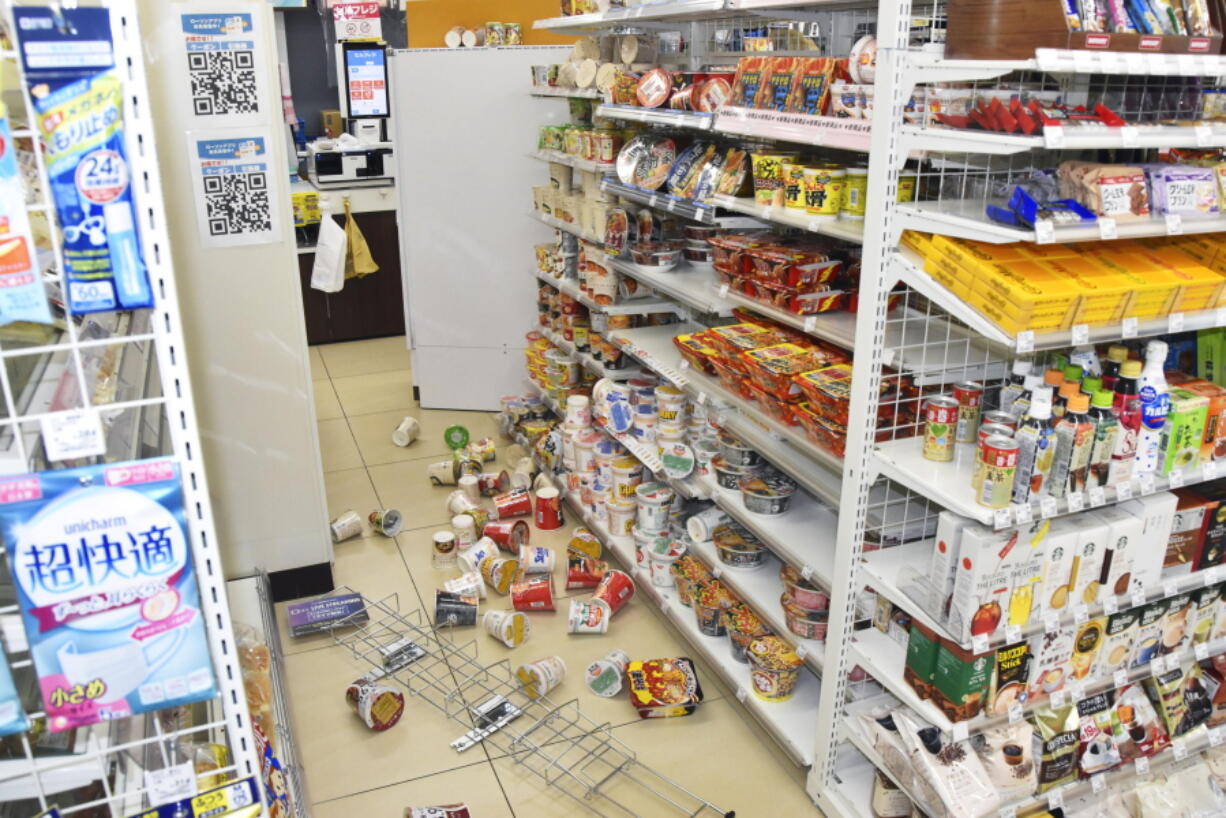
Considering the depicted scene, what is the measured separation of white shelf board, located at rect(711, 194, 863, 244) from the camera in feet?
8.64

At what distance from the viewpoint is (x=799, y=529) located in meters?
3.24

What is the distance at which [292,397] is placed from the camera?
12.8ft

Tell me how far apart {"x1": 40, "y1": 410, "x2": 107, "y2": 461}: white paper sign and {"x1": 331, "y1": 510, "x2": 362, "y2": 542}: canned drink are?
3455mm

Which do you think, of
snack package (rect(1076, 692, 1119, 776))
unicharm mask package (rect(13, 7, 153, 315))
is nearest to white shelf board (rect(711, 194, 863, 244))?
snack package (rect(1076, 692, 1119, 776))

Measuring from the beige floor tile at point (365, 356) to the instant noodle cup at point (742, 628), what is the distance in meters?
4.19

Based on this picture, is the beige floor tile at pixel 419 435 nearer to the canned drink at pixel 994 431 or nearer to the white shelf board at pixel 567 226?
the white shelf board at pixel 567 226

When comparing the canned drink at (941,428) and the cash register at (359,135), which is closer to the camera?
the canned drink at (941,428)

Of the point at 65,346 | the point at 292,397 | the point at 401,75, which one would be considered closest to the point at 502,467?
the point at 292,397

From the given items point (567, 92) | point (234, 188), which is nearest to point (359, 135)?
point (567, 92)

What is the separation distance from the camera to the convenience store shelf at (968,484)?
2234 mm

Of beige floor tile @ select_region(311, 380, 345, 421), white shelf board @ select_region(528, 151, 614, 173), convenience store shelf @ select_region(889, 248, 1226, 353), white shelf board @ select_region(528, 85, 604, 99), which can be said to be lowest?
beige floor tile @ select_region(311, 380, 345, 421)

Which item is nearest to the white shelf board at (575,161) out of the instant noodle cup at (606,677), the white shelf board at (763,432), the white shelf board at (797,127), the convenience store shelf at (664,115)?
the convenience store shelf at (664,115)

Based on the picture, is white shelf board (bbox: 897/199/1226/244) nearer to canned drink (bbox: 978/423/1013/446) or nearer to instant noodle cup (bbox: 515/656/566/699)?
canned drink (bbox: 978/423/1013/446)

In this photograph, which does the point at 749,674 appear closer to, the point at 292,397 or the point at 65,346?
the point at 292,397
